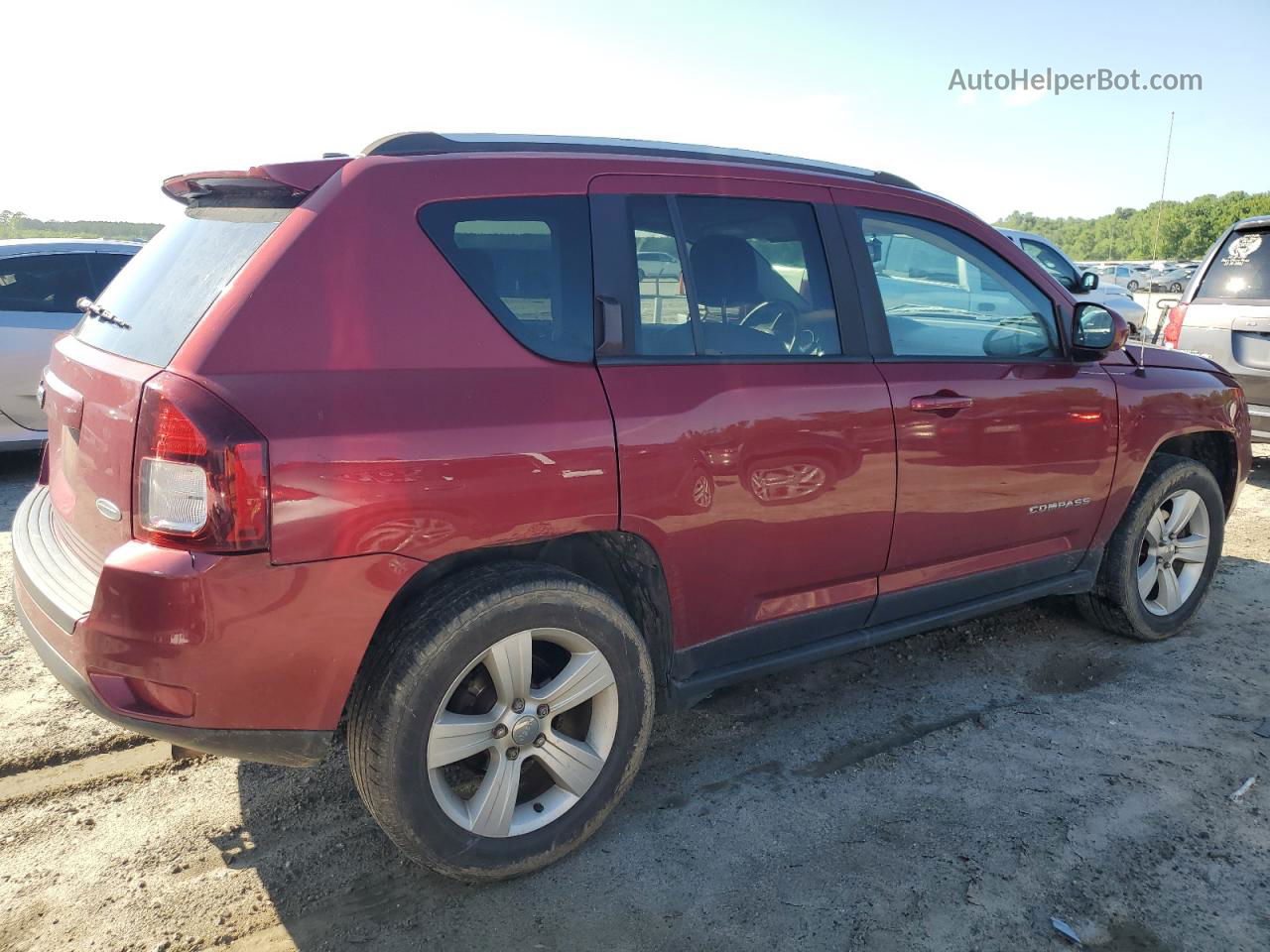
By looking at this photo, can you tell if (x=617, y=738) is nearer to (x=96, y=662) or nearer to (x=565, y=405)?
(x=565, y=405)

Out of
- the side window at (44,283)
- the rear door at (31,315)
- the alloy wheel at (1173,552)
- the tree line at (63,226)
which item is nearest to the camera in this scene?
the alloy wheel at (1173,552)

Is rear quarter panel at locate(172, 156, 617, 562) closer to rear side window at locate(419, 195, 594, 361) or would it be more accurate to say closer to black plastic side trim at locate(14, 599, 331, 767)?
rear side window at locate(419, 195, 594, 361)

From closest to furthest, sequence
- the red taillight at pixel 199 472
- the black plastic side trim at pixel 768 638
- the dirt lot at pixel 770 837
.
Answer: the red taillight at pixel 199 472, the dirt lot at pixel 770 837, the black plastic side trim at pixel 768 638

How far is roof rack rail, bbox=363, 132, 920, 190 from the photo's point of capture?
247 centimetres

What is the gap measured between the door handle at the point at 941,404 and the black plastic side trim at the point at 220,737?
6.89 feet

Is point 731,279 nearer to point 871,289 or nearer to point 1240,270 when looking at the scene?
point 871,289

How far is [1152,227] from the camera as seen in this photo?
7631cm

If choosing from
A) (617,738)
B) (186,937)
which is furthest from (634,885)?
(186,937)

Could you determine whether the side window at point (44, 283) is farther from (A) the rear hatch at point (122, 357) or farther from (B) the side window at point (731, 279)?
(B) the side window at point (731, 279)

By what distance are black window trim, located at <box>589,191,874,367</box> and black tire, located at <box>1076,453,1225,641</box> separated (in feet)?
5.81

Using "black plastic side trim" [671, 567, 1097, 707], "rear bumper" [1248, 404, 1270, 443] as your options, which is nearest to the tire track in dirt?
"black plastic side trim" [671, 567, 1097, 707]

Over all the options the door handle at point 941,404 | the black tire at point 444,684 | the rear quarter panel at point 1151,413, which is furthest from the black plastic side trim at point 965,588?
the black tire at point 444,684

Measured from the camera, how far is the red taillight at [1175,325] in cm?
721

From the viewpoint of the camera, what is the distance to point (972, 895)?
2.49m
